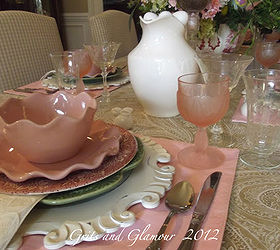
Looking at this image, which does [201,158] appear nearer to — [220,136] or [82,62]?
[220,136]

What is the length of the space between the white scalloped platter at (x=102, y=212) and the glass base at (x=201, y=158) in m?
0.06

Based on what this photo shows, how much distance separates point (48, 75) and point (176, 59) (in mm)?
640

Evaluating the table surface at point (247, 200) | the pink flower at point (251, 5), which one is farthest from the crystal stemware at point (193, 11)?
the table surface at point (247, 200)

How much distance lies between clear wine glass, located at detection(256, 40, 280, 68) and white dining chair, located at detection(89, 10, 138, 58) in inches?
35.1

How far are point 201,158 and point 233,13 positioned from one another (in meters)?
0.65

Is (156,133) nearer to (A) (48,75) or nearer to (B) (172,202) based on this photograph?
(B) (172,202)

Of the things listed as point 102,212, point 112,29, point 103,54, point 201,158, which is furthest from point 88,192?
point 112,29

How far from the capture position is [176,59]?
84 centimetres

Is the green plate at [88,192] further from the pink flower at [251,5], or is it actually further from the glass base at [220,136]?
the pink flower at [251,5]

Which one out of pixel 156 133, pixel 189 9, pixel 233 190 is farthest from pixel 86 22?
pixel 233 190

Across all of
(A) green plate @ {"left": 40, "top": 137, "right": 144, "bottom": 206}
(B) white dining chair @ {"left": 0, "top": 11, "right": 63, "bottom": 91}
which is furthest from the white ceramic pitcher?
(B) white dining chair @ {"left": 0, "top": 11, "right": 63, "bottom": 91}

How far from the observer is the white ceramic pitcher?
841mm

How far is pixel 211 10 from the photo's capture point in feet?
3.31

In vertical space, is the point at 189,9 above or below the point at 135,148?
above
